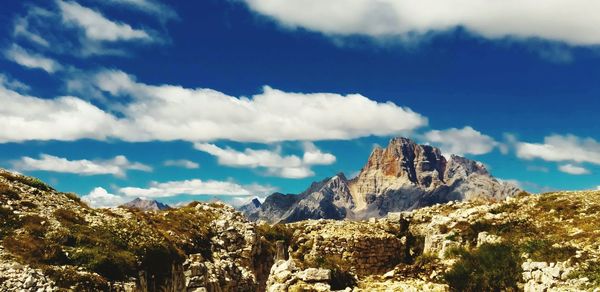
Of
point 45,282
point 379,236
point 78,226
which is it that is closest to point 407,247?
point 379,236

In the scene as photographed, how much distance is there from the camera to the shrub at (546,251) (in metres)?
28.9

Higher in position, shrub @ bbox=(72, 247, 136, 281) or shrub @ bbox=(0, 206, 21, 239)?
shrub @ bbox=(0, 206, 21, 239)

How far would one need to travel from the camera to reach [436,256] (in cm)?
3894

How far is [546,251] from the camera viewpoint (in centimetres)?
3044

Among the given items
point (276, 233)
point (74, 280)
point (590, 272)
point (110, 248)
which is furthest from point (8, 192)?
Answer: point (590, 272)

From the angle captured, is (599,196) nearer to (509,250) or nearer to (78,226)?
(509,250)

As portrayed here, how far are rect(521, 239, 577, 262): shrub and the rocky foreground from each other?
0.37ft

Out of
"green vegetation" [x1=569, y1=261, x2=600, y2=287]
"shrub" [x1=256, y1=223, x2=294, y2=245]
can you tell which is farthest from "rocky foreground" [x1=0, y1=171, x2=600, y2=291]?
"shrub" [x1=256, y1=223, x2=294, y2=245]

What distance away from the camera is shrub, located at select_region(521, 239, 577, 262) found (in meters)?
28.9

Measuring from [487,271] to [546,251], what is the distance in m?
4.08

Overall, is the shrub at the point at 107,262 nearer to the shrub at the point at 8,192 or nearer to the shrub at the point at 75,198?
the shrub at the point at 8,192

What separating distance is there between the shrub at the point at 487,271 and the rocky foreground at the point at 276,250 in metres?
0.07

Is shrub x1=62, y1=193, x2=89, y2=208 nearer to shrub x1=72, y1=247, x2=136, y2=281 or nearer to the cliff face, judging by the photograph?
the cliff face

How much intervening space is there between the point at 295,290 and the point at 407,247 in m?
32.2
